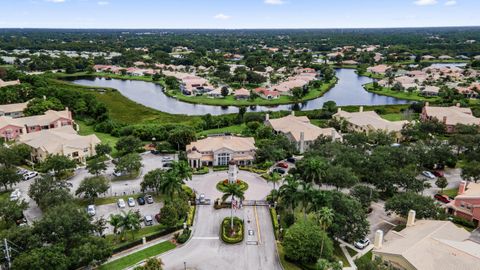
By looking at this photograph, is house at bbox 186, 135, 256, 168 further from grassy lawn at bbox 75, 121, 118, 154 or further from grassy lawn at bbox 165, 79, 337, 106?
grassy lawn at bbox 165, 79, 337, 106

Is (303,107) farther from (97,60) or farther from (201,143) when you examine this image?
(97,60)

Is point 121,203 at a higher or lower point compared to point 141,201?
higher

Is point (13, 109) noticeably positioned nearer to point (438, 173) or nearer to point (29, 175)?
point (29, 175)

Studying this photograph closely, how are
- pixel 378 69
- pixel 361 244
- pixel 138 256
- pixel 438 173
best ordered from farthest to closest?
1. pixel 378 69
2. pixel 438 173
3. pixel 361 244
4. pixel 138 256

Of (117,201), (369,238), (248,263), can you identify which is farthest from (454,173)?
(117,201)

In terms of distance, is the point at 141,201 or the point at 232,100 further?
the point at 232,100

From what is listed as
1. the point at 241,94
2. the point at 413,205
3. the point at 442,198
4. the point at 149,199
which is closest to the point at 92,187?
the point at 149,199
